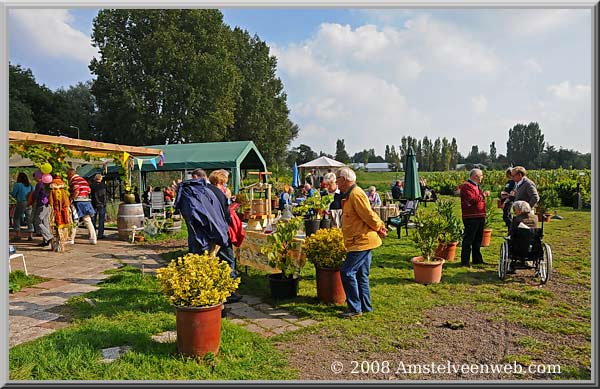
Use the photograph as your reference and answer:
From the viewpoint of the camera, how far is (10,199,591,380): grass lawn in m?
3.43

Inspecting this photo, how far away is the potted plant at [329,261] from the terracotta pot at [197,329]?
1.80 meters

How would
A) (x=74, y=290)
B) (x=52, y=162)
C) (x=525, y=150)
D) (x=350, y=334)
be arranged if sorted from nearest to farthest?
(x=350, y=334), (x=74, y=290), (x=52, y=162), (x=525, y=150)

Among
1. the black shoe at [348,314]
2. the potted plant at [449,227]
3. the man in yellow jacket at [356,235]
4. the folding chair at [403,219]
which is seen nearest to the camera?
the man in yellow jacket at [356,235]

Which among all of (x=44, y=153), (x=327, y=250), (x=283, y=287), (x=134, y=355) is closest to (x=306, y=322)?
(x=283, y=287)

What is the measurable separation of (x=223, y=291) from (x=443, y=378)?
2013mm

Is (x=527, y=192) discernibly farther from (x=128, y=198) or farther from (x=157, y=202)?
(x=157, y=202)

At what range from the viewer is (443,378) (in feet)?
11.1

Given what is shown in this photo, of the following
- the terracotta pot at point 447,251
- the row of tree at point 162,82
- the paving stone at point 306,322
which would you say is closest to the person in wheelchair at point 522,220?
the terracotta pot at point 447,251

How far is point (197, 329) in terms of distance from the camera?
3.51 meters

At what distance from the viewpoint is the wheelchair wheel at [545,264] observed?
5938 mm

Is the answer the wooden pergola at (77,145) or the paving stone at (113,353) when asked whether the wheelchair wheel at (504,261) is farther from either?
the wooden pergola at (77,145)

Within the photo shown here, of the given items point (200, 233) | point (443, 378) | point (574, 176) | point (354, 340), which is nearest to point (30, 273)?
point (200, 233)

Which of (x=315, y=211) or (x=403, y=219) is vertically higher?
(x=315, y=211)

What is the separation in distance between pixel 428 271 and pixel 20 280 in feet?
20.3
